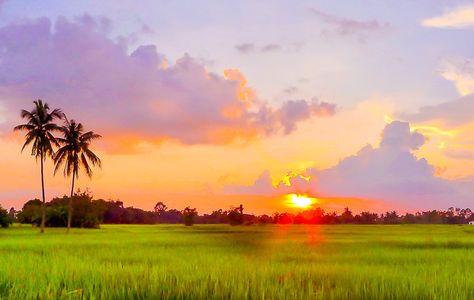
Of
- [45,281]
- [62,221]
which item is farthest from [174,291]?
[62,221]

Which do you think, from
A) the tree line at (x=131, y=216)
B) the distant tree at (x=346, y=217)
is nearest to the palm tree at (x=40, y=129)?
the tree line at (x=131, y=216)

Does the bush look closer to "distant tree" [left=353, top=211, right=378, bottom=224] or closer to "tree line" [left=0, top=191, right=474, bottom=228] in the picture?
"tree line" [left=0, top=191, right=474, bottom=228]

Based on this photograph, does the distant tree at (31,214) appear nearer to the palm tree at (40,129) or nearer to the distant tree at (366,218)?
the palm tree at (40,129)

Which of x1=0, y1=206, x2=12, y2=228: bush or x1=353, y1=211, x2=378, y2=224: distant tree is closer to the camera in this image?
x1=0, y1=206, x2=12, y2=228: bush

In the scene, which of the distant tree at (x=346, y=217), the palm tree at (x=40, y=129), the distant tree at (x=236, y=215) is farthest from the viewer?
the distant tree at (x=346, y=217)

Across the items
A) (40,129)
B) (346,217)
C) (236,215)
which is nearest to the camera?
(40,129)

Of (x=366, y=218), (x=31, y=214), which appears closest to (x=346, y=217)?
(x=366, y=218)

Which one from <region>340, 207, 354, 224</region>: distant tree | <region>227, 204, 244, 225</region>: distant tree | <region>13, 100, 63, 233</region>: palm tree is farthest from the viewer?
<region>340, 207, 354, 224</region>: distant tree

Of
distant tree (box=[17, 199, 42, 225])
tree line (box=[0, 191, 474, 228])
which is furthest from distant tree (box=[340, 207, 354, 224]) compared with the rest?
A: distant tree (box=[17, 199, 42, 225])

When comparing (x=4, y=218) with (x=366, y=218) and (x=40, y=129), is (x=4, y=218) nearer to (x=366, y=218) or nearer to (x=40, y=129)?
(x=40, y=129)

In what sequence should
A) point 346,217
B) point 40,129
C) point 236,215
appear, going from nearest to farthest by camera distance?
point 40,129 < point 236,215 < point 346,217

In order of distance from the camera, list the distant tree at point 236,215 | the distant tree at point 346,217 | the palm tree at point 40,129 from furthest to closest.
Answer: the distant tree at point 346,217, the distant tree at point 236,215, the palm tree at point 40,129

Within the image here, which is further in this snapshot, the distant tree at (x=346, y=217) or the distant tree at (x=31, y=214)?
the distant tree at (x=346, y=217)

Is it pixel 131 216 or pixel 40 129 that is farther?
pixel 131 216
